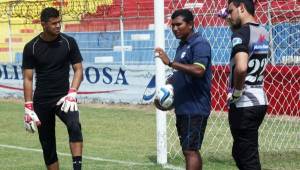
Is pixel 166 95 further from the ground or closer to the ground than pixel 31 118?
further from the ground

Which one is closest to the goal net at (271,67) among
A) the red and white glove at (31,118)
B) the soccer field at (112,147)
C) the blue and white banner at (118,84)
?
the soccer field at (112,147)

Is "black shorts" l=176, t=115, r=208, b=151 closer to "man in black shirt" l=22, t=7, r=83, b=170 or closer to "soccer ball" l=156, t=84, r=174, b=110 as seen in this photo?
"soccer ball" l=156, t=84, r=174, b=110

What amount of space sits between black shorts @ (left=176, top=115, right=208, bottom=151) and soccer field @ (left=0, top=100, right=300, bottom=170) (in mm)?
2118

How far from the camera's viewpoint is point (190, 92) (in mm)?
7348

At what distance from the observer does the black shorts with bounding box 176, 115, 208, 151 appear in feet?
24.0

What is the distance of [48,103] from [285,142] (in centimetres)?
469

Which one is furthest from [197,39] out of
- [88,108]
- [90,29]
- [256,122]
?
[90,29]

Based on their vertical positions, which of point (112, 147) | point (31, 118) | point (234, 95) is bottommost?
point (112, 147)

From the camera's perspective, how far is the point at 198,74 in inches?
281

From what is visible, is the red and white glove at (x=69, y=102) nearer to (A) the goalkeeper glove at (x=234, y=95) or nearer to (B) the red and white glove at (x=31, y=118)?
(B) the red and white glove at (x=31, y=118)

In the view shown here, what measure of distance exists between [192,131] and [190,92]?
0.40 meters

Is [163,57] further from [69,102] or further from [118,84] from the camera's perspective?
[118,84]

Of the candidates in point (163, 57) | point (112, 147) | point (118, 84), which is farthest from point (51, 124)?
point (118, 84)

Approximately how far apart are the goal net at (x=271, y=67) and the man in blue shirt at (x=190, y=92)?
3.77m
